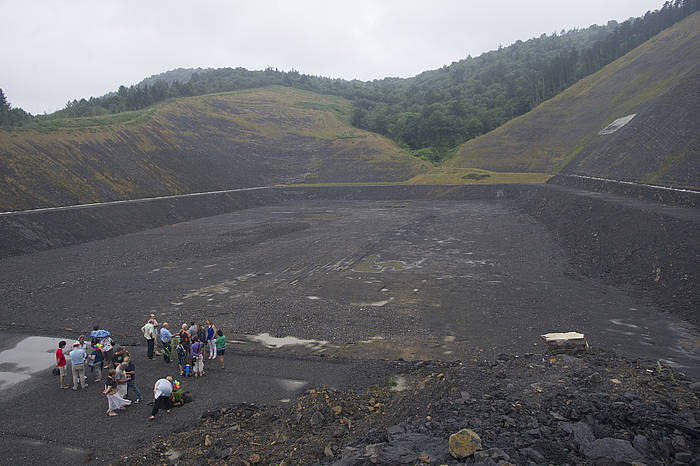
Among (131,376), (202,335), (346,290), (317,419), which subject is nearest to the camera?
(317,419)

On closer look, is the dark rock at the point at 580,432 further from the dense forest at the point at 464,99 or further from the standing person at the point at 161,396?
the dense forest at the point at 464,99

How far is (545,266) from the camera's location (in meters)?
21.0

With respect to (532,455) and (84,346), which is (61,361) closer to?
(84,346)

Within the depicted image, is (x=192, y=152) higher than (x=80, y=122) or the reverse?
the reverse

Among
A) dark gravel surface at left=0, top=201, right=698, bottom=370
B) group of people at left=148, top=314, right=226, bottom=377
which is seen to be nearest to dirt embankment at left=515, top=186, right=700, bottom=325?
dark gravel surface at left=0, top=201, right=698, bottom=370

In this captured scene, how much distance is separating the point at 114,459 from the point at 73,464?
0.78 metres

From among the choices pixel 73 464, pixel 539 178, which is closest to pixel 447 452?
pixel 73 464

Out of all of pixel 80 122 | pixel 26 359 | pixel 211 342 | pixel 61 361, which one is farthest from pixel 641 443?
pixel 80 122

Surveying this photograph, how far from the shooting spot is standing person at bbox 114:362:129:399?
9.26 metres

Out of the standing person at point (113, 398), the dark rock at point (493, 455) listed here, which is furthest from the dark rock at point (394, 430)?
the standing person at point (113, 398)

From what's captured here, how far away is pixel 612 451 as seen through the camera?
18.5ft

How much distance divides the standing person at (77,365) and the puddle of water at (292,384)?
5.21m

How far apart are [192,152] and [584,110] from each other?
60.5 metres

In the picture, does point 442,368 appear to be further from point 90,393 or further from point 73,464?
point 90,393
